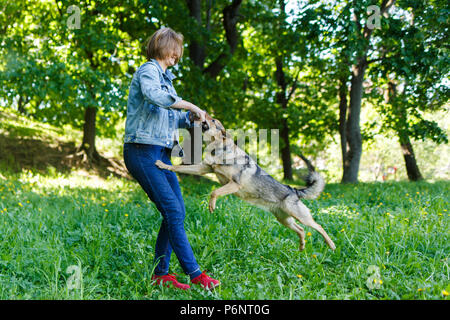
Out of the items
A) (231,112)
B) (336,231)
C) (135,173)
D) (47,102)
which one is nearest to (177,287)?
(135,173)

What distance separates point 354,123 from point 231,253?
8.14m

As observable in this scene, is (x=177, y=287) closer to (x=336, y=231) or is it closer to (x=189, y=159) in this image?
(x=189, y=159)

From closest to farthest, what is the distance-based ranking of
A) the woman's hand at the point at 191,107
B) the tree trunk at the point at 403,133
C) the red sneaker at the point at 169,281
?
the woman's hand at the point at 191,107 < the red sneaker at the point at 169,281 < the tree trunk at the point at 403,133

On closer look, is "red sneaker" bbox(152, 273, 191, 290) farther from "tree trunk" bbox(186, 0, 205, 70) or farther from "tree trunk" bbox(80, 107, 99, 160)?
"tree trunk" bbox(80, 107, 99, 160)

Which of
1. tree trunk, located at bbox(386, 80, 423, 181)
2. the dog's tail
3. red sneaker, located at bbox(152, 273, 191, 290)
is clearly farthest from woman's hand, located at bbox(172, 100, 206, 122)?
tree trunk, located at bbox(386, 80, 423, 181)

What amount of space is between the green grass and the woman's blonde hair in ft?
7.07

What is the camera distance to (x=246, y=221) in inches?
191

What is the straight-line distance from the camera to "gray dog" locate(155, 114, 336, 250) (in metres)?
3.18

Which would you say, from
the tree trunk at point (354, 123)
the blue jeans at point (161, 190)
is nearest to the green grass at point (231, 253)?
the blue jeans at point (161, 190)

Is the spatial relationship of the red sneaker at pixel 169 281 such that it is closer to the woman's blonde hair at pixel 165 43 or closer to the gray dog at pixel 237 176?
the gray dog at pixel 237 176

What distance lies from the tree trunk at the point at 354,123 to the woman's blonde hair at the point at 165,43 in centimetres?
888

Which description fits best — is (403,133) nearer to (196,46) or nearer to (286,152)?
(286,152)

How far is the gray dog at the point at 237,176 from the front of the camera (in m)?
3.18

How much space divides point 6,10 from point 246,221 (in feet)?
32.9
